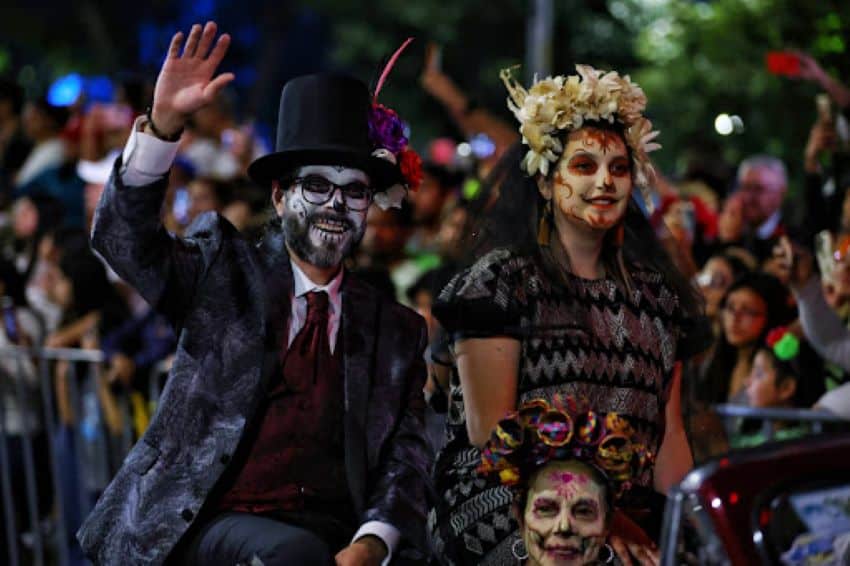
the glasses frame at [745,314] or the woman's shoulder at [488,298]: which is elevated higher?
the woman's shoulder at [488,298]

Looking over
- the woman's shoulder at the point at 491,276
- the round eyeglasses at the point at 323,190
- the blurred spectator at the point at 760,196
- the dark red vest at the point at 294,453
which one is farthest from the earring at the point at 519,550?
the blurred spectator at the point at 760,196

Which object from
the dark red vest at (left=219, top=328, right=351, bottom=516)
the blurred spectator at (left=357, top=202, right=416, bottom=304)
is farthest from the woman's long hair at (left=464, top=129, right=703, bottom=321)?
the blurred spectator at (left=357, top=202, right=416, bottom=304)

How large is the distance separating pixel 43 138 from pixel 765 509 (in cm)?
1088

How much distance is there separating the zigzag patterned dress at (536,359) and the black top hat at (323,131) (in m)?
0.56

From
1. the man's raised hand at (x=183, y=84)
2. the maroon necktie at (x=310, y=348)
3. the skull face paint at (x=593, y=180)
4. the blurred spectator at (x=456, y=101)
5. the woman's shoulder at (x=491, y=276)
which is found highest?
the blurred spectator at (x=456, y=101)

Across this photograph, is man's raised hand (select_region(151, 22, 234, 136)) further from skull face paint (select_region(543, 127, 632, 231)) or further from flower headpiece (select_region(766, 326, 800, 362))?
flower headpiece (select_region(766, 326, 800, 362))

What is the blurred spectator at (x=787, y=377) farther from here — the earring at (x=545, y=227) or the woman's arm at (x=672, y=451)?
the earring at (x=545, y=227)

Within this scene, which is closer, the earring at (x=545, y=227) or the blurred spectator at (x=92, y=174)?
the earring at (x=545, y=227)

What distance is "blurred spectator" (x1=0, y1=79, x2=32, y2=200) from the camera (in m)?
15.0

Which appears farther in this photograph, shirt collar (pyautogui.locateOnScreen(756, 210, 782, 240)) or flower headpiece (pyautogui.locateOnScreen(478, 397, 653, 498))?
shirt collar (pyautogui.locateOnScreen(756, 210, 782, 240))

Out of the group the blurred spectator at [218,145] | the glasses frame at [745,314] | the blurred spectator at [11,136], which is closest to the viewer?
the glasses frame at [745,314]

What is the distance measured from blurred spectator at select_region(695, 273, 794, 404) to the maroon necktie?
3.41 metres

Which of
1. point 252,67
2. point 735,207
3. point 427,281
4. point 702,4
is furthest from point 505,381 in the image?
point 252,67

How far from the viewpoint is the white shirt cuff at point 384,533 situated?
609 centimetres
